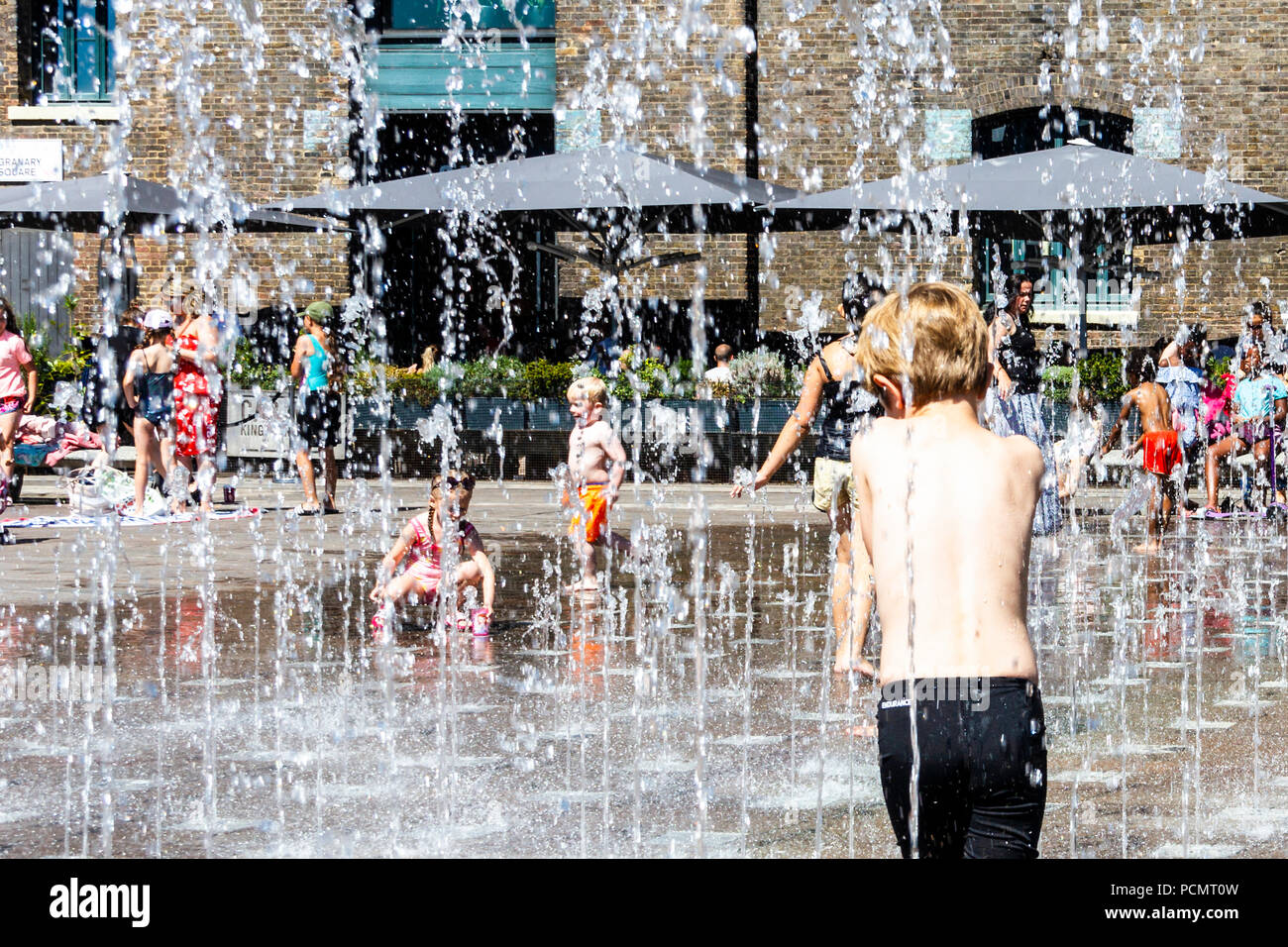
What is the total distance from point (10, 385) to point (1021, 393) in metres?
7.40

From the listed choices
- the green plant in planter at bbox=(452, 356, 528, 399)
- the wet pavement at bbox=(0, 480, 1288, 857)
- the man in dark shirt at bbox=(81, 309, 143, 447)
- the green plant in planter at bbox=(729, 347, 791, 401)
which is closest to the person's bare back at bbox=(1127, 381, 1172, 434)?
the wet pavement at bbox=(0, 480, 1288, 857)

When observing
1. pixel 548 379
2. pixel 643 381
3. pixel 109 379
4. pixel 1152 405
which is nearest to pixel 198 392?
pixel 109 379

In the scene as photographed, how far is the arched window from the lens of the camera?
21703 millimetres

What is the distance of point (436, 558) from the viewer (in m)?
8.23

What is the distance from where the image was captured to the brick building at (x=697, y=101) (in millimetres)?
21281

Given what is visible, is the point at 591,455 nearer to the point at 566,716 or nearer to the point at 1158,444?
the point at 566,716

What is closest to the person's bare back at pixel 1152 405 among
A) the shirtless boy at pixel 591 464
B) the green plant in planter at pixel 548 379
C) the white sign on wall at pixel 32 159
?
the shirtless boy at pixel 591 464

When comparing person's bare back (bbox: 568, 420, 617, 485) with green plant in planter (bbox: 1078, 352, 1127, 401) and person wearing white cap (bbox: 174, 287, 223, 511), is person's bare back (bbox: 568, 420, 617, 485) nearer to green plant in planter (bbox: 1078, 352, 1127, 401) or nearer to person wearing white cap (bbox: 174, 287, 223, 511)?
person wearing white cap (bbox: 174, 287, 223, 511)

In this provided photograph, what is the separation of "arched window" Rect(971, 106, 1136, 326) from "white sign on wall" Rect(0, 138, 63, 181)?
11293mm

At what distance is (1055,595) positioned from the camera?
9.59m

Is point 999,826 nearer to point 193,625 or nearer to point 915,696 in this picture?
point 915,696

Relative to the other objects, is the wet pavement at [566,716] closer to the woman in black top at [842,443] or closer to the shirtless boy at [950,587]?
the woman in black top at [842,443]

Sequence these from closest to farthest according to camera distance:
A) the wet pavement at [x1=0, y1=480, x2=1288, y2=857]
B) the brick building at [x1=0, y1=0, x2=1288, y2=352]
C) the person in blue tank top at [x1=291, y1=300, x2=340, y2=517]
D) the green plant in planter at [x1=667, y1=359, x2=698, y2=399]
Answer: the wet pavement at [x1=0, y1=480, x2=1288, y2=857], the person in blue tank top at [x1=291, y1=300, x2=340, y2=517], the green plant in planter at [x1=667, y1=359, x2=698, y2=399], the brick building at [x1=0, y1=0, x2=1288, y2=352]

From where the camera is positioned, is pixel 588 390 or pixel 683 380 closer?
pixel 588 390
